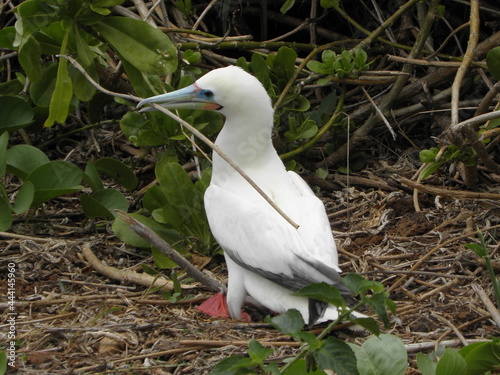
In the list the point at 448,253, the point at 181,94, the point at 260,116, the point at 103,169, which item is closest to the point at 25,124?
the point at 103,169

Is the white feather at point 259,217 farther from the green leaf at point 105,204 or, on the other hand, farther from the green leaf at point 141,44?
the green leaf at point 105,204

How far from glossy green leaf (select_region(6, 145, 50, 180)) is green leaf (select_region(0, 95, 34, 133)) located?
25cm

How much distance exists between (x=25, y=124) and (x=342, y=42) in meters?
2.00

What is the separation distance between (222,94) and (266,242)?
31.7 inches

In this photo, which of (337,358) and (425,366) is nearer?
(337,358)

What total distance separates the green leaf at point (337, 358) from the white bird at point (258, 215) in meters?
0.71

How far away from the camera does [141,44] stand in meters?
3.89

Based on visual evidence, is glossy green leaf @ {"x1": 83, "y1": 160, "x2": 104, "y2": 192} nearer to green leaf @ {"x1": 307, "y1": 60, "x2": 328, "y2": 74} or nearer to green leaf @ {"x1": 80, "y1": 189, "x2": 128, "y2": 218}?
green leaf @ {"x1": 80, "y1": 189, "x2": 128, "y2": 218}

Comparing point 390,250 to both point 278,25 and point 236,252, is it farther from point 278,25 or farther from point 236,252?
point 278,25

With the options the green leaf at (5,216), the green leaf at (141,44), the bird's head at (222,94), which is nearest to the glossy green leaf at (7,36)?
the green leaf at (141,44)

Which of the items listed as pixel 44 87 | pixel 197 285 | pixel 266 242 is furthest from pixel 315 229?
pixel 44 87

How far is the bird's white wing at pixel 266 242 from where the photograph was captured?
3.20 m

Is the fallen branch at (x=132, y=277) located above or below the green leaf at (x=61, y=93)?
below

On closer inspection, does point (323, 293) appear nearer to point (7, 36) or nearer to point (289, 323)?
point (289, 323)
